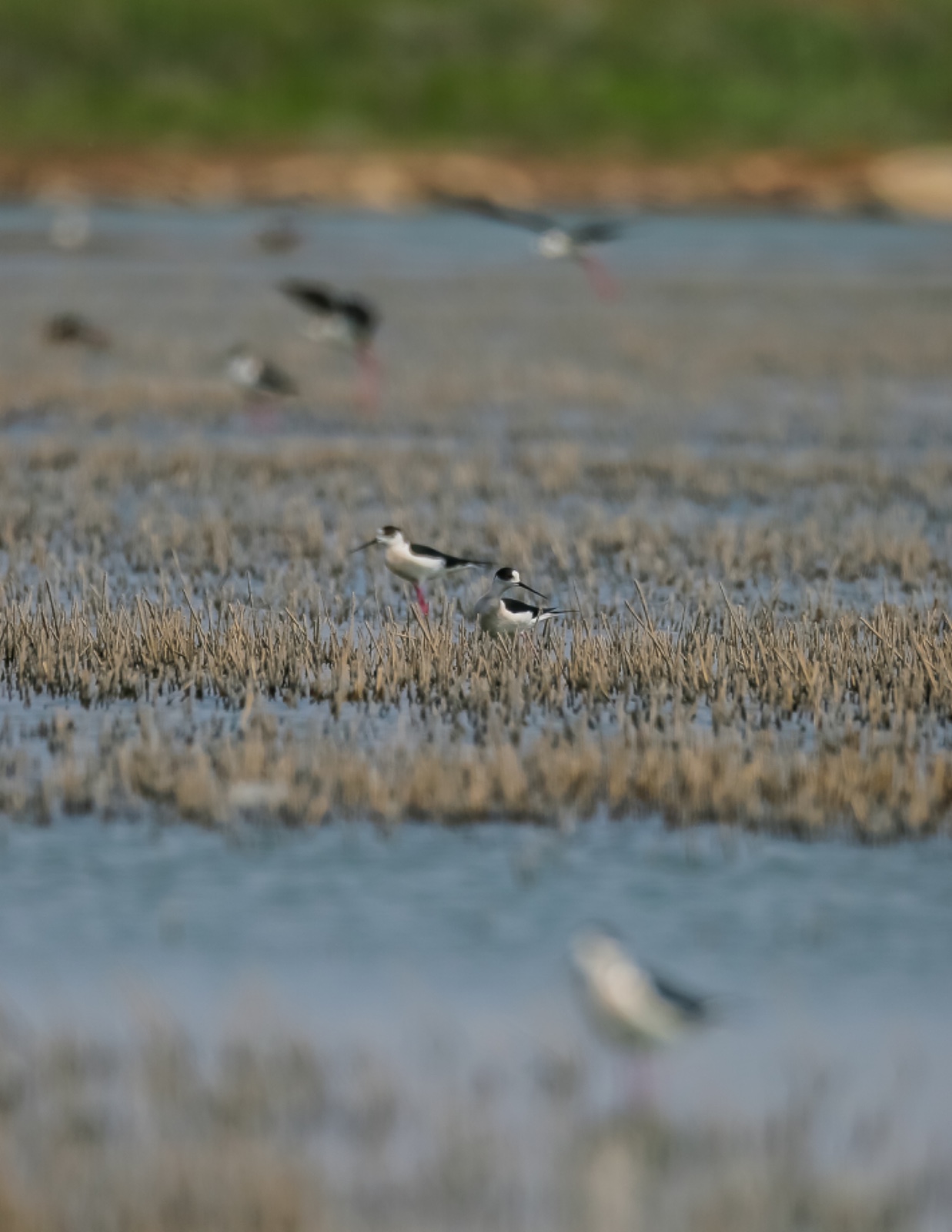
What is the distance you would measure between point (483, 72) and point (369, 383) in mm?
70243

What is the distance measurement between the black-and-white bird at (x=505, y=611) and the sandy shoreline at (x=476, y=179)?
59.1 meters

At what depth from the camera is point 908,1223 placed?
186 inches

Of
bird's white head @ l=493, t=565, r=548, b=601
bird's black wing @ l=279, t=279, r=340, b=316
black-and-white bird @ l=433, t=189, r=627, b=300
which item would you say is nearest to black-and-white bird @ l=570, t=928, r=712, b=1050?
bird's white head @ l=493, t=565, r=548, b=601

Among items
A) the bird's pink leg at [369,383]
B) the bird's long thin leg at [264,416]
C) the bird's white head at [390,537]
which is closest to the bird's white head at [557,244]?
the bird's pink leg at [369,383]

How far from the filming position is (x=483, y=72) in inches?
3634

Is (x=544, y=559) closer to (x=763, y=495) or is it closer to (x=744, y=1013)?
(x=763, y=495)

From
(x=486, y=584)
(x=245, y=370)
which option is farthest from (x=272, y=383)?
(x=486, y=584)

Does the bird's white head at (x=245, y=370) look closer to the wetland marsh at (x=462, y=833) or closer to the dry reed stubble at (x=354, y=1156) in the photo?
the wetland marsh at (x=462, y=833)

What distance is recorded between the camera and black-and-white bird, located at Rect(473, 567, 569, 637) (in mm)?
10305

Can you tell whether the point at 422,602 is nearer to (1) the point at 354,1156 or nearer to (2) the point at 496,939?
(2) the point at 496,939

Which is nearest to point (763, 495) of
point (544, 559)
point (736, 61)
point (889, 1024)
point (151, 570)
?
point (544, 559)

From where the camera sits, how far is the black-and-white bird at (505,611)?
1030 centimetres

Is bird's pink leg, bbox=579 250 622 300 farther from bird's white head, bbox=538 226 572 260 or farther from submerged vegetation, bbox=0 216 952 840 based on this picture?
bird's white head, bbox=538 226 572 260

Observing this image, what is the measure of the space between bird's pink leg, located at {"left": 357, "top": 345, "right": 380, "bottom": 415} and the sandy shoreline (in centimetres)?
4367
